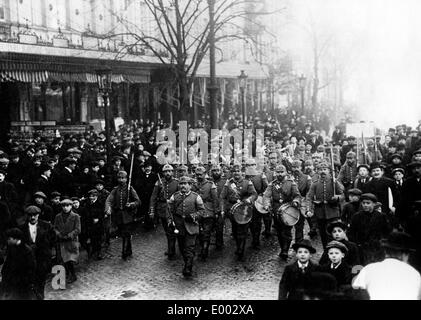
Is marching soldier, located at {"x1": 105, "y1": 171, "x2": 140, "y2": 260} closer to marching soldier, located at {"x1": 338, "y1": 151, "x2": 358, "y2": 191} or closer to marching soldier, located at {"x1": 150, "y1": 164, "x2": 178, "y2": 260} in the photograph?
marching soldier, located at {"x1": 150, "y1": 164, "x2": 178, "y2": 260}

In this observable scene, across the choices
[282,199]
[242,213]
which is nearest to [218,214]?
[242,213]

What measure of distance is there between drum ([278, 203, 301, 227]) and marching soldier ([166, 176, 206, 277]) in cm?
156

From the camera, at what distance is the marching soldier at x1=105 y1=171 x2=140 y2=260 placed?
10.9m

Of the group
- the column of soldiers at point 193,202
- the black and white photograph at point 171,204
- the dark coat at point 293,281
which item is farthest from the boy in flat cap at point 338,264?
the column of soldiers at point 193,202

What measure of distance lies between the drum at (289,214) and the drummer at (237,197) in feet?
2.39

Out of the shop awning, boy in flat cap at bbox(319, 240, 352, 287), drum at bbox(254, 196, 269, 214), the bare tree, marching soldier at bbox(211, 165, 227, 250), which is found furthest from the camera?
the shop awning

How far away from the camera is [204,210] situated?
400 inches

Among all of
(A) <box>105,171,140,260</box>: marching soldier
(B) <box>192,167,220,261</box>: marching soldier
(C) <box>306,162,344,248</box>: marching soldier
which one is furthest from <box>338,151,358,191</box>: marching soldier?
(A) <box>105,171,140,260</box>: marching soldier

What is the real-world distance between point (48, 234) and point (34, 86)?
15382 millimetres

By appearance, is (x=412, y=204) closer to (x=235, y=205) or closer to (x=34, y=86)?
(x=235, y=205)

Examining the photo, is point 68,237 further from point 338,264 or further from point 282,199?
point 338,264

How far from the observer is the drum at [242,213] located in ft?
35.1

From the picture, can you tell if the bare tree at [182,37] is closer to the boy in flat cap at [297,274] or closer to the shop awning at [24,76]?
the shop awning at [24,76]
